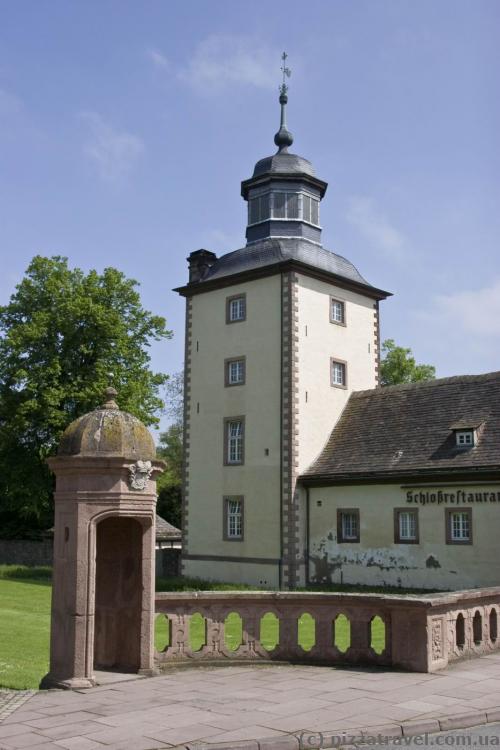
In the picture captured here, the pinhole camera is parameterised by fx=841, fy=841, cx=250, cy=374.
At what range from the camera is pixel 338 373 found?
32.2m

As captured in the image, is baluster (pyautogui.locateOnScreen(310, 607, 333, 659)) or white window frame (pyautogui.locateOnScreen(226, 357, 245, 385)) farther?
white window frame (pyautogui.locateOnScreen(226, 357, 245, 385))

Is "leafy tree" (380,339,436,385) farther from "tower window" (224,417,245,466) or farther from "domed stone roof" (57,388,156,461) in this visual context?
"domed stone roof" (57,388,156,461)

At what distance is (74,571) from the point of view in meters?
9.91

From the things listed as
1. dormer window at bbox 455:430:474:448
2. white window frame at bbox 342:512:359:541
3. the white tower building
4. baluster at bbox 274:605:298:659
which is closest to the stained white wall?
white window frame at bbox 342:512:359:541

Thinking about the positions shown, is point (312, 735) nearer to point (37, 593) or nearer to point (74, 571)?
point (74, 571)

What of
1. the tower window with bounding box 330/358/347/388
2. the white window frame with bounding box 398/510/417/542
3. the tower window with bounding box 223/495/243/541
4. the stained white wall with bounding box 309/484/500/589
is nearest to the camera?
the stained white wall with bounding box 309/484/500/589

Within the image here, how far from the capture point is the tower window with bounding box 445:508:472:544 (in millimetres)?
24609

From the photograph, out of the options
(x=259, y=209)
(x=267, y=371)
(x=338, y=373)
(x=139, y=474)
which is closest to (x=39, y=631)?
(x=139, y=474)

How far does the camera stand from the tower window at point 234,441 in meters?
31.2

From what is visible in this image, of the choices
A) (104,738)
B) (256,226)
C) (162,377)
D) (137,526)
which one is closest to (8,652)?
(137,526)

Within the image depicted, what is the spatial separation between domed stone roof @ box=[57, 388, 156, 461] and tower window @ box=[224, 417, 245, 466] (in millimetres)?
20522

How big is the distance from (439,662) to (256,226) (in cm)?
2545

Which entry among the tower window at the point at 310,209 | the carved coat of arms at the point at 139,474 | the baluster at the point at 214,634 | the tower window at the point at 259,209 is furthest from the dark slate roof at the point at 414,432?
the carved coat of arms at the point at 139,474

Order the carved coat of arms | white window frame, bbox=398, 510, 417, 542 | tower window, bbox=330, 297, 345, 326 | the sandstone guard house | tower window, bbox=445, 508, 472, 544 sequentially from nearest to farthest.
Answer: the carved coat of arms < tower window, bbox=445, 508, 472, 544 < the sandstone guard house < white window frame, bbox=398, 510, 417, 542 < tower window, bbox=330, 297, 345, 326
